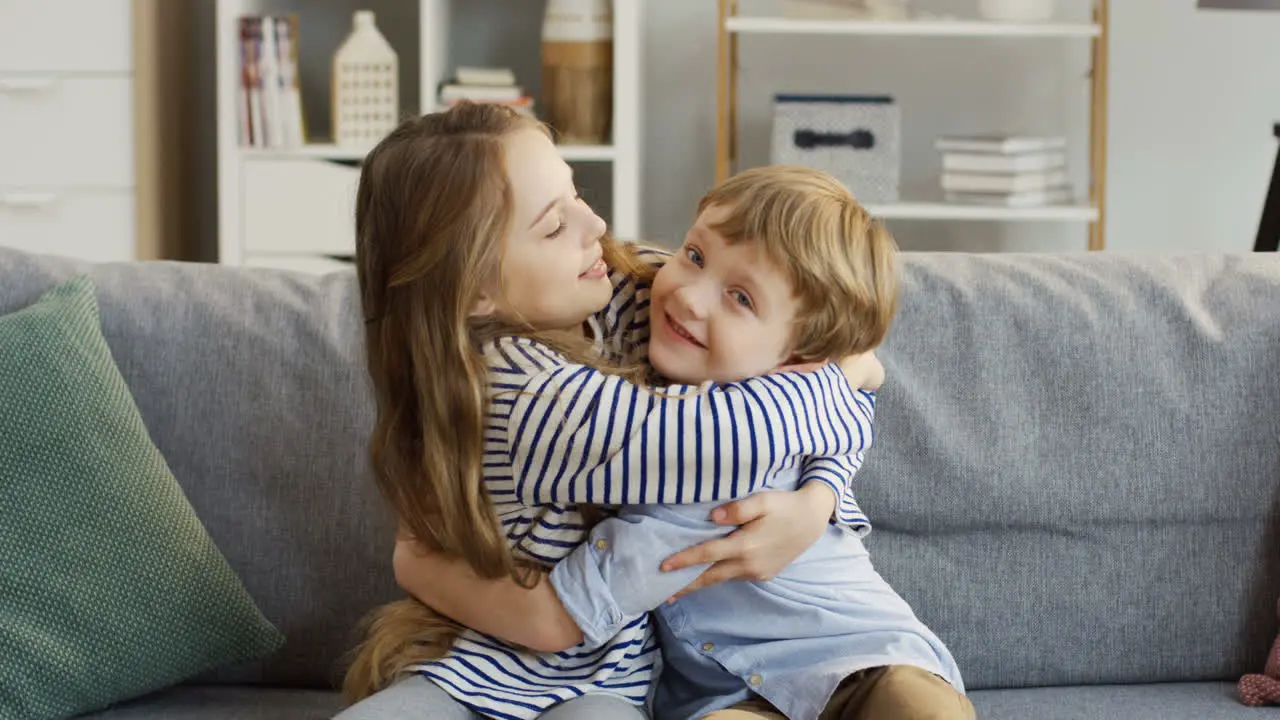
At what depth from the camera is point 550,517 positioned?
129cm

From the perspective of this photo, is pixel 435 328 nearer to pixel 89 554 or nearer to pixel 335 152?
pixel 89 554

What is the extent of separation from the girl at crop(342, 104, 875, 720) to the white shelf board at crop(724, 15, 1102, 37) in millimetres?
2005

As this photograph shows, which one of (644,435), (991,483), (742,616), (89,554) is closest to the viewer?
(644,435)

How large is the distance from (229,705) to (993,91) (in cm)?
273

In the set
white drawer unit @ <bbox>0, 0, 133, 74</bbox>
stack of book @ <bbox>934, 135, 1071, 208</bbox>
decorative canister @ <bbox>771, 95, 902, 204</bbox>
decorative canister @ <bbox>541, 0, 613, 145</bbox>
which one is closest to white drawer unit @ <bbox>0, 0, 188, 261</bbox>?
white drawer unit @ <bbox>0, 0, 133, 74</bbox>

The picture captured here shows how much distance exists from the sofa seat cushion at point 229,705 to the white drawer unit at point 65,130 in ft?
6.85

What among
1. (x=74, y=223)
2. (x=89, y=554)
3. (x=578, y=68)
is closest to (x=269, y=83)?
(x=74, y=223)

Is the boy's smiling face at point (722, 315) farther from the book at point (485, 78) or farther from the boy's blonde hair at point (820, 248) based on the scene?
the book at point (485, 78)

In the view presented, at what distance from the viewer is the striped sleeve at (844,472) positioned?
131cm

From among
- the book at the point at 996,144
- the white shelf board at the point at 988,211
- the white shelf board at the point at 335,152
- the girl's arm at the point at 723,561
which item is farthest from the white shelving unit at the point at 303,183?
the girl's arm at the point at 723,561

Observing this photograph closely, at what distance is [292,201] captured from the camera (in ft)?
11.2

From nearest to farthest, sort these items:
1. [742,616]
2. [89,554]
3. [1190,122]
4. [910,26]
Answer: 1. [742,616]
2. [89,554]
3. [910,26]
4. [1190,122]

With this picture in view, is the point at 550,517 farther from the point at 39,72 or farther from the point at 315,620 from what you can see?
the point at 39,72

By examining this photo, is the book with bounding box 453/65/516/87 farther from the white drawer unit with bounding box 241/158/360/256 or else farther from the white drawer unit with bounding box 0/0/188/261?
the white drawer unit with bounding box 0/0/188/261
